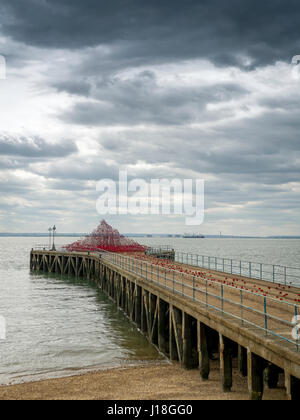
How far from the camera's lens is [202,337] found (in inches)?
522

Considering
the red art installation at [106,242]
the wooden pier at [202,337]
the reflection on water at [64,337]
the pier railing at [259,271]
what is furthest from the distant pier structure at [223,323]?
the red art installation at [106,242]

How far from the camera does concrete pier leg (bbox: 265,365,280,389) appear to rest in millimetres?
11805

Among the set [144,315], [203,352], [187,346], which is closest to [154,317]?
[144,315]

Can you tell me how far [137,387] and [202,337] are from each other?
8.67ft

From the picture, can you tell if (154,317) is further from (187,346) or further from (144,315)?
(187,346)

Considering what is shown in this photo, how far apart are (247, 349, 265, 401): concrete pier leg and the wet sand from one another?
929mm

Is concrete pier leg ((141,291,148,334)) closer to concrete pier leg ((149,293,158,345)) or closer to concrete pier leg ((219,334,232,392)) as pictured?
concrete pier leg ((149,293,158,345))

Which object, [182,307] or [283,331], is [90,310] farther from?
[283,331]

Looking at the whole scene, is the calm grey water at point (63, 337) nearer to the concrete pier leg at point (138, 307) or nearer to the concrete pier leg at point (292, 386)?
the concrete pier leg at point (138, 307)

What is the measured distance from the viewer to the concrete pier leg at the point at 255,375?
9.96 meters

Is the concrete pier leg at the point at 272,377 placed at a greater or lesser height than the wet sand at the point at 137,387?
greater

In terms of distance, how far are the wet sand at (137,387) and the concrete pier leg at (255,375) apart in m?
0.93

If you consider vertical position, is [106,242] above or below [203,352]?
above
